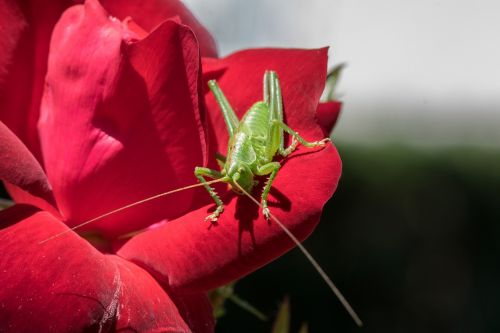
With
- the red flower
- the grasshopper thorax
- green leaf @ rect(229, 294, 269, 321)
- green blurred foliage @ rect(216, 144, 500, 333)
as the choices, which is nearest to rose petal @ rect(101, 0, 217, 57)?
the red flower

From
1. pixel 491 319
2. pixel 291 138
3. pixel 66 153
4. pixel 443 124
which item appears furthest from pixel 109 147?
pixel 443 124

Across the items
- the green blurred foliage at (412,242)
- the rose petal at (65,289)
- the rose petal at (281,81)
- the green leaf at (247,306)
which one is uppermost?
the rose petal at (281,81)

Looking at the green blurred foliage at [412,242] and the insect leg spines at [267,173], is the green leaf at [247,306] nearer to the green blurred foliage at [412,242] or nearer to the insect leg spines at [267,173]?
the insect leg spines at [267,173]

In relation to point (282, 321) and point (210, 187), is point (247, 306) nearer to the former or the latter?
point (282, 321)

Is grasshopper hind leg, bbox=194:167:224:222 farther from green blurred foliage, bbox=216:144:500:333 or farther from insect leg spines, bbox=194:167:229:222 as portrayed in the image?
green blurred foliage, bbox=216:144:500:333

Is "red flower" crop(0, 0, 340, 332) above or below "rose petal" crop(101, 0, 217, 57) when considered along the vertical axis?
below

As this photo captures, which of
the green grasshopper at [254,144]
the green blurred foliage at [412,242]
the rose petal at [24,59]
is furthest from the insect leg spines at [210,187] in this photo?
the green blurred foliage at [412,242]

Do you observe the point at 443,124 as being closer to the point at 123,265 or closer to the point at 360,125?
the point at 360,125
